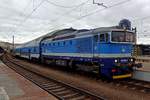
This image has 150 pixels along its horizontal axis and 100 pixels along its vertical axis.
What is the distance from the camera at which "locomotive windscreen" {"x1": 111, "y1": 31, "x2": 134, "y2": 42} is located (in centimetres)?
1620

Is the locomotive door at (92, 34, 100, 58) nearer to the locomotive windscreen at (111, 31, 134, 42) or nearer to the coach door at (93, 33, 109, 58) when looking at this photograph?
the coach door at (93, 33, 109, 58)

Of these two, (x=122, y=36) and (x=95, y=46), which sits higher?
(x=122, y=36)

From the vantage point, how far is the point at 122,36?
16.6m

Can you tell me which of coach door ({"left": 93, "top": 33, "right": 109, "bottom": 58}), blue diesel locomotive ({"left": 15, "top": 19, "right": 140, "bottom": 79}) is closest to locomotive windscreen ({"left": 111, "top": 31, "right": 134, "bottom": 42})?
blue diesel locomotive ({"left": 15, "top": 19, "right": 140, "bottom": 79})

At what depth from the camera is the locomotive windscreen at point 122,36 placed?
53.2ft

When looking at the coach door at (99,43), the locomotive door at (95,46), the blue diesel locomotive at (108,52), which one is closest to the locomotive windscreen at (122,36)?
the blue diesel locomotive at (108,52)

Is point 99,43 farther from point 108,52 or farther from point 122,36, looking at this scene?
point 122,36

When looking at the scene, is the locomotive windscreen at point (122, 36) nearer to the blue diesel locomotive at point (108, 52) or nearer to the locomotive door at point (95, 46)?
the blue diesel locomotive at point (108, 52)

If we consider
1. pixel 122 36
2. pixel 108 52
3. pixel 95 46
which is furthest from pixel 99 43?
pixel 122 36

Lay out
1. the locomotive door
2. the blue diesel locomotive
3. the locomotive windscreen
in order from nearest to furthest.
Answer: the blue diesel locomotive < the locomotive windscreen < the locomotive door

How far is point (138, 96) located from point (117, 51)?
205 inches

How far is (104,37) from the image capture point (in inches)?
642

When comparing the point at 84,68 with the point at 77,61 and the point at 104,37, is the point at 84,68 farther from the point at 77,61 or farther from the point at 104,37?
the point at 104,37

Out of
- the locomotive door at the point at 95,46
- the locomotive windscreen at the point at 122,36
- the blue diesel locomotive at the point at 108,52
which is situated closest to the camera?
the blue diesel locomotive at the point at 108,52
